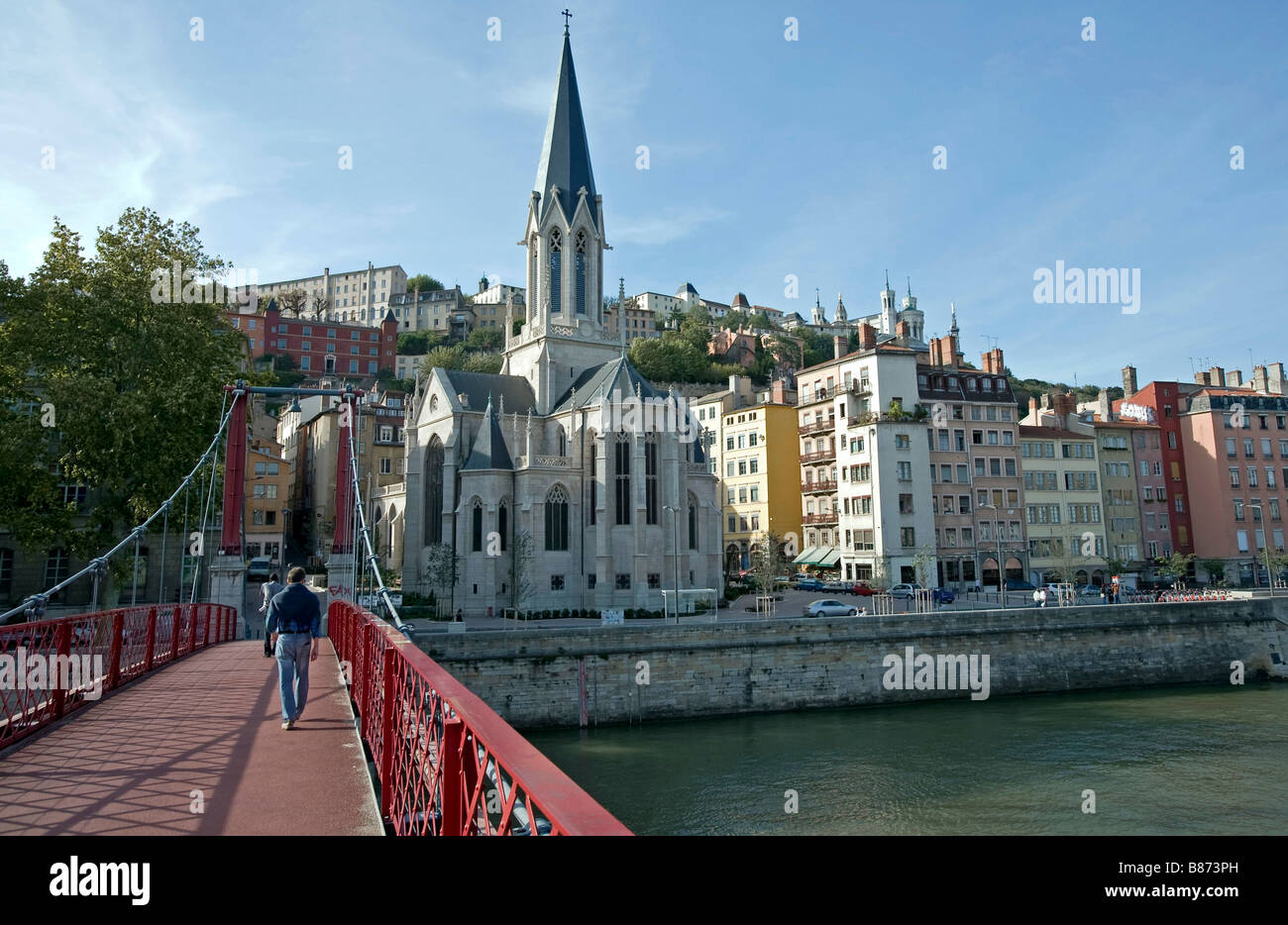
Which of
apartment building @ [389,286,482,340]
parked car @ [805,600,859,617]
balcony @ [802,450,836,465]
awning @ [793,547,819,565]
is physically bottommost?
parked car @ [805,600,859,617]

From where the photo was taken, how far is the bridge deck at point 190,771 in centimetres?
554

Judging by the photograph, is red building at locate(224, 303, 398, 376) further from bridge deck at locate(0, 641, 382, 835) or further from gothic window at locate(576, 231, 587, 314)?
bridge deck at locate(0, 641, 382, 835)

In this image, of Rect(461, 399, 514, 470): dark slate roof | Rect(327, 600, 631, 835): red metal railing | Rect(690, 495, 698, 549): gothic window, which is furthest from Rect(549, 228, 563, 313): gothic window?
Rect(327, 600, 631, 835): red metal railing

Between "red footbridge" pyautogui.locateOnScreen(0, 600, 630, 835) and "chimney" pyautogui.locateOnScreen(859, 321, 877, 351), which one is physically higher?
"chimney" pyautogui.locateOnScreen(859, 321, 877, 351)

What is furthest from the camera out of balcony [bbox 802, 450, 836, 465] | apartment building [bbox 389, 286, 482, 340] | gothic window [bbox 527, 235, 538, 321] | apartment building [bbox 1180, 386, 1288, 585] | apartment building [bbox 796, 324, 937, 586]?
apartment building [bbox 389, 286, 482, 340]

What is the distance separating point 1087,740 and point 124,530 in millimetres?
34216

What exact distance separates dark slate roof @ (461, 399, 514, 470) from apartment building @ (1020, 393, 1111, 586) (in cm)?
3587

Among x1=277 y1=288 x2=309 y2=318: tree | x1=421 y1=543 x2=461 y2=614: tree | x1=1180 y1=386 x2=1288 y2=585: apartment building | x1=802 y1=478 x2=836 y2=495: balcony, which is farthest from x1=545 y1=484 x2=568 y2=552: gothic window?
x1=277 y1=288 x2=309 y2=318: tree

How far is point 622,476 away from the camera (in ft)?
147

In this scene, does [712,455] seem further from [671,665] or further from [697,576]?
[671,665]

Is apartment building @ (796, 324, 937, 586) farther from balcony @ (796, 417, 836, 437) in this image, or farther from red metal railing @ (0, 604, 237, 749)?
red metal railing @ (0, 604, 237, 749)

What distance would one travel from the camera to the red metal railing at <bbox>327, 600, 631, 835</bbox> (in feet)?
8.55

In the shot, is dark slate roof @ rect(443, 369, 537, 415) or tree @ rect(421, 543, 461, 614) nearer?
tree @ rect(421, 543, 461, 614)

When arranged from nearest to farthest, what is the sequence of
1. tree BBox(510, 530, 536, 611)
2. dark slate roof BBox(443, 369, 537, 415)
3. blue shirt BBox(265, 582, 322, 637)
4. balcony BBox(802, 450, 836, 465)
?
blue shirt BBox(265, 582, 322, 637) → tree BBox(510, 530, 536, 611) → dark slate roof BBox(443, 369, 537, 415) → balcony BBox(802, 450, 836, 465)
